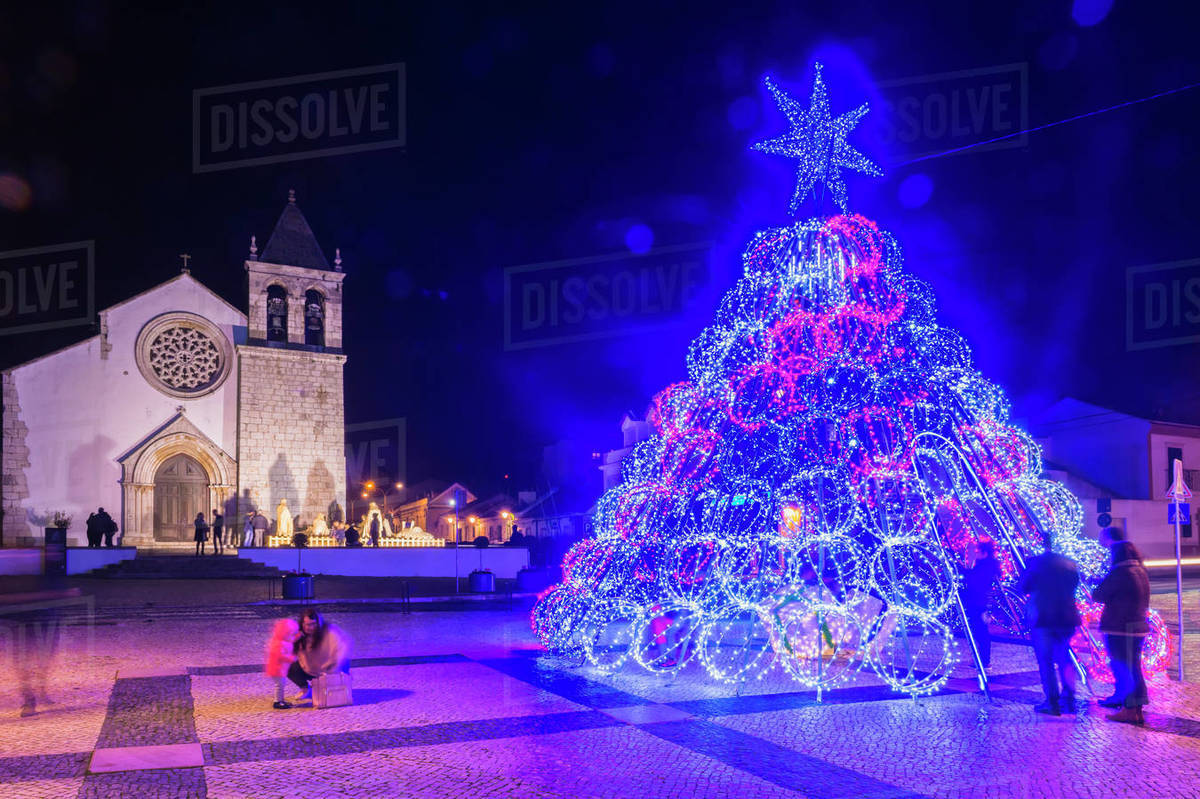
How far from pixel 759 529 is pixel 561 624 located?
279cm

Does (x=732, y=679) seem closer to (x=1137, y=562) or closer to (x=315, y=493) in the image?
(x=1137, y=562)

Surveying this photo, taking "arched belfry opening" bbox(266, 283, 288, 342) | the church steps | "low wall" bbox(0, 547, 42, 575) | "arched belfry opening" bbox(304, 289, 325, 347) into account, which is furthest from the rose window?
"low wall" bbox(0, 547, 42, 575)

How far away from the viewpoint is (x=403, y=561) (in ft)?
96.1

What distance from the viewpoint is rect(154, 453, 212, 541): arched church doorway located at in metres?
34.7

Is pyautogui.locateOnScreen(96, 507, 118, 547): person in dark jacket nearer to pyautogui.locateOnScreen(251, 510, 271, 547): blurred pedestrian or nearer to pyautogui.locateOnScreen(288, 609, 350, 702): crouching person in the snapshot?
Answer: pyautogui.locateOnScreen(251, 510, 271, 547): blurred pedestrian

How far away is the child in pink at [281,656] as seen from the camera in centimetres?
907

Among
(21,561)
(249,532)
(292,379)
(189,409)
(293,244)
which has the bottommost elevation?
(21,561)

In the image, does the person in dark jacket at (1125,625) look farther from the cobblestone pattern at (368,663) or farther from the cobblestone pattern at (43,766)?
the cobblestone pattern at (43,766)

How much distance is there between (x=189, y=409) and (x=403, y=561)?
12.2 m

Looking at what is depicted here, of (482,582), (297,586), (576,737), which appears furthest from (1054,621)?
(482,582)

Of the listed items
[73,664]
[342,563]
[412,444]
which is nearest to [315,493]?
[342,563]

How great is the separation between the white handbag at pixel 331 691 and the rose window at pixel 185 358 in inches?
1165

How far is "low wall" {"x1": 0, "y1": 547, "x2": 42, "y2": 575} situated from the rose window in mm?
8767

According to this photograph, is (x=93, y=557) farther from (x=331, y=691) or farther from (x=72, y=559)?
(x=331, y=691)
